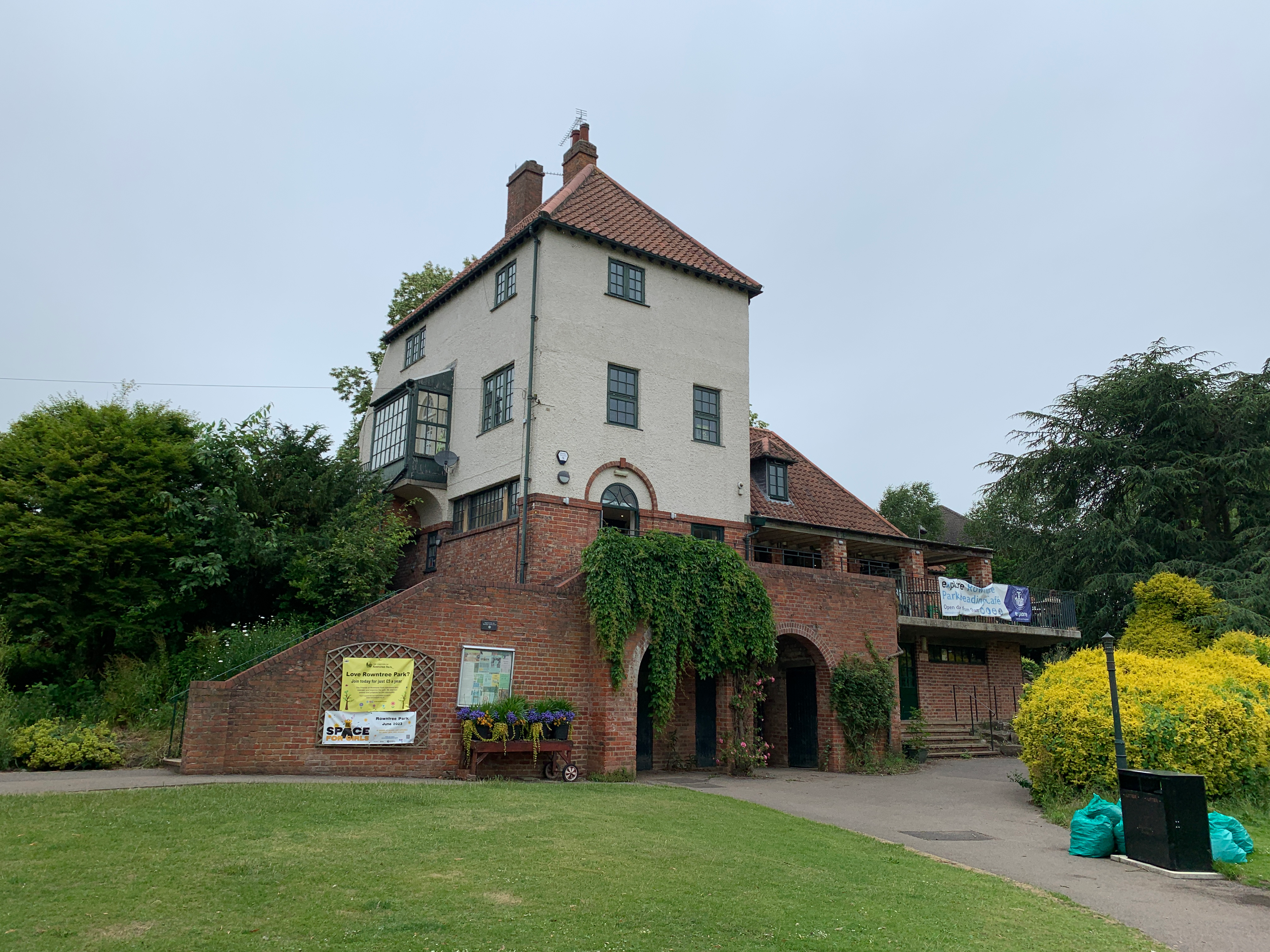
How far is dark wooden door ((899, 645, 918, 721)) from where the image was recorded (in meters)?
24.6

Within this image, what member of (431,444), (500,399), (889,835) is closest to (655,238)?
(500,399)

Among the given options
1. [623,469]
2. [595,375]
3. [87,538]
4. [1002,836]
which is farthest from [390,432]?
[1002,836]

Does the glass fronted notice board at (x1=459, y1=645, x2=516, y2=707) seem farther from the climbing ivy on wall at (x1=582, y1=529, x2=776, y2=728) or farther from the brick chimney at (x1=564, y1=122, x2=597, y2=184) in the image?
the brick chimney at (x1=564, y1=122, x2=597, y2=184)

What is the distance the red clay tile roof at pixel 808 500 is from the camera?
23844 millimetres

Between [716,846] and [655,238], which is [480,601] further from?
[655,238]

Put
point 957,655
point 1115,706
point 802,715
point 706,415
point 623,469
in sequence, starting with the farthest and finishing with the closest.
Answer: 1. point 957,655
2. point 706,415
3. point 802,715
4. point 623,469
5. point 1115,706

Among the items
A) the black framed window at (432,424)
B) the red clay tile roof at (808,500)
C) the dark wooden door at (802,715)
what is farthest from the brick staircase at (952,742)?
the black framed window at (432,424)

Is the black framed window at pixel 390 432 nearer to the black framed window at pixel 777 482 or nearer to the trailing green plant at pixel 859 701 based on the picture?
the black framed window at pixel 777 482

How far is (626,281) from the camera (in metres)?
21.4

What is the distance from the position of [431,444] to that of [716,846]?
48.9ft

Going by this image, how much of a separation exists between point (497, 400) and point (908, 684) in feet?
44.3

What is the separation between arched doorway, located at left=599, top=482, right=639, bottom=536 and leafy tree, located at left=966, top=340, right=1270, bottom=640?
1759 cm

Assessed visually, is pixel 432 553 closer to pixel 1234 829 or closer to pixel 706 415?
pixel 706 415

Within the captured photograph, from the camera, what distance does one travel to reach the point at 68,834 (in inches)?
313
